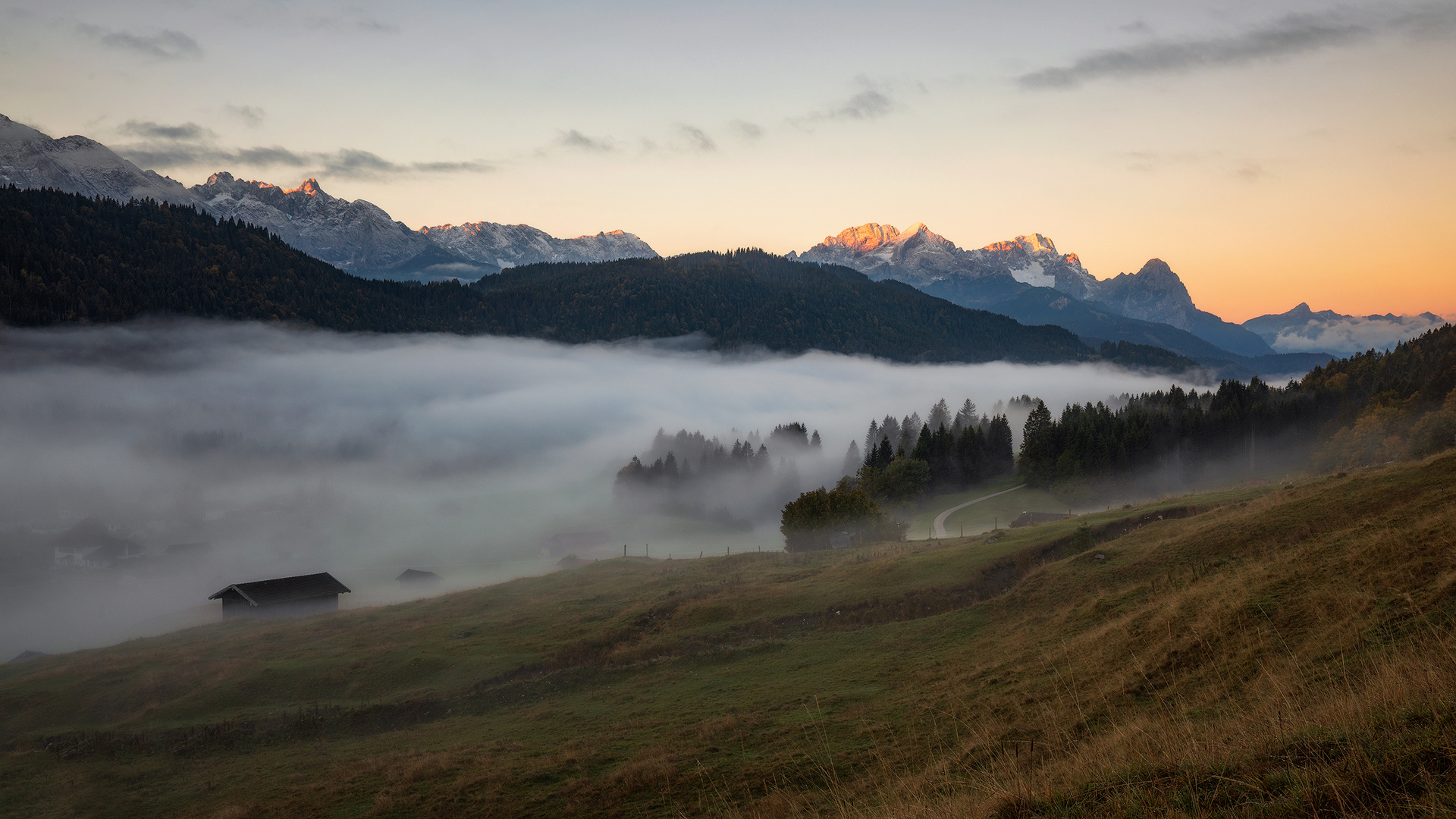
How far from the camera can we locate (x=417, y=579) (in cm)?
→ 12088

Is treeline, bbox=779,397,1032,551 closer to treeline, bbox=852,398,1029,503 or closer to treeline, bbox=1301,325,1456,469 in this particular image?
treeline, bbox=852,398,1029,503

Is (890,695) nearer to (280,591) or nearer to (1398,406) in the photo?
(280,591)

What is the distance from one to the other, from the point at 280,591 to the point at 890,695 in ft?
Answer: 283

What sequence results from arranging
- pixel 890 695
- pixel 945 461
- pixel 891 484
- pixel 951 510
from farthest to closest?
pixel 945 461, pixel 891 484, pixel 951 510, pixel 890 695

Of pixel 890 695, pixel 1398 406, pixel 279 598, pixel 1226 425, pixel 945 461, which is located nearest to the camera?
pixel 890 695

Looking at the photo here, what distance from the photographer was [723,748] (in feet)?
64.8

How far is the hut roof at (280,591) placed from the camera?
3191 inches

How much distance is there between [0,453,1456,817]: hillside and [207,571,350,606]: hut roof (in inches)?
977

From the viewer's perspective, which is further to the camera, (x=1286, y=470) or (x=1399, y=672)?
(x=1286, y=470)

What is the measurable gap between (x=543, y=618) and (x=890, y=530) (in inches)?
1771

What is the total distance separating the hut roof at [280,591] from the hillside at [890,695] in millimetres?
24805

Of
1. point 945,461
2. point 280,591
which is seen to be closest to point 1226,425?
point 945,461

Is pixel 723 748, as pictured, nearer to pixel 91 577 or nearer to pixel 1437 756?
pixel 1437 756

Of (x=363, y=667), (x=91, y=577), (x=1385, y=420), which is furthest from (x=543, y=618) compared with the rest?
(x=91, y=577)
